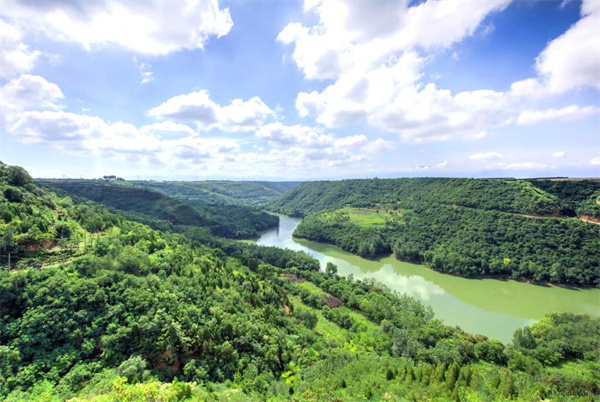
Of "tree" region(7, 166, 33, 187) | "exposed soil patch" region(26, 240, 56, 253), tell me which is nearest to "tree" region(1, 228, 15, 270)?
"exposed soil patch" region(26, 240, 56, 253)

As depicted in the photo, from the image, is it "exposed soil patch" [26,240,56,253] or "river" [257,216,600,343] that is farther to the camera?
"river" [257,216,600,343]

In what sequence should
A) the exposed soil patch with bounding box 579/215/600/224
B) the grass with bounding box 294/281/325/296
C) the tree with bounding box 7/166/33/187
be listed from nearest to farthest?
the tree with bounding box 7/166/33/187, the grass with bounding box 294/281/325/296, the exposed soil patch with bounding box 579/215/600/224

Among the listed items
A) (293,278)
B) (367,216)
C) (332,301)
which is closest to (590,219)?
(367,216)

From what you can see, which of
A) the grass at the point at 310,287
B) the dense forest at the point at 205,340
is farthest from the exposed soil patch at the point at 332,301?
the grass at the point at 310,287

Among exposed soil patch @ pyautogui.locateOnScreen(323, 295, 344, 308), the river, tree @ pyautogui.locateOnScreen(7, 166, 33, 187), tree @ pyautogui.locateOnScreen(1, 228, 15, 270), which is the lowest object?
the river

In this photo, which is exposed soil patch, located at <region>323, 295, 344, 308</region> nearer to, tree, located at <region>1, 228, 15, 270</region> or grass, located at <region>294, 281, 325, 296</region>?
grass, located at <region>294, 281, 325, 296</region>

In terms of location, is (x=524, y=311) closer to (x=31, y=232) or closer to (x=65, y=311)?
(x=65, y=311)
